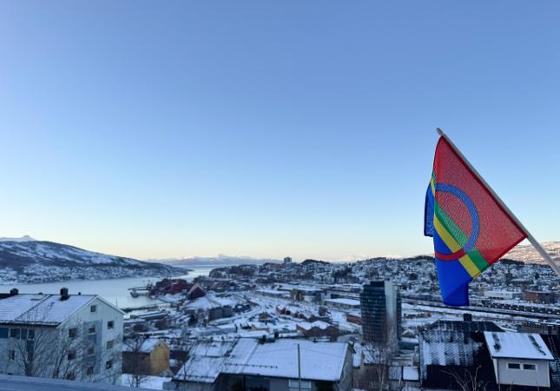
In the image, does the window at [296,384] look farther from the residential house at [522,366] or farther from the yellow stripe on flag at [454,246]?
Result: the yellow stripe on flag at [454,246]

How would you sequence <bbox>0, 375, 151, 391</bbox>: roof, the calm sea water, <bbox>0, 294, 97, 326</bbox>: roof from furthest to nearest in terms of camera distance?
1. the calm sea water
2. <bbox>0, 294, 97, 326</bbox>: roof
3. <bbox>0, 375, 151, 391</bbox>: roof

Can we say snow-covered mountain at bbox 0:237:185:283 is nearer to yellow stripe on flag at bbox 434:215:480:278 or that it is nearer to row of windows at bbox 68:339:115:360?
row of windows at bbox 68:339:115:360

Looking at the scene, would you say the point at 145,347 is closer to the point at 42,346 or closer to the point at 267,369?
the point at 42,346

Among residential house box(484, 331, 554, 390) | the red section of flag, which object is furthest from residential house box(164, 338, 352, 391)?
the red section of flag

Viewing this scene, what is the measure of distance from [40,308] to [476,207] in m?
14.7

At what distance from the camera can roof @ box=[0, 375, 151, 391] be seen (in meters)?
1.36

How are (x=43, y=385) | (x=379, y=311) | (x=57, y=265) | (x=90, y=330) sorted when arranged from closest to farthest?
(x=43, y=385) < (x=90, y=330) < (x=379, y=311) < (x=57, y=265)

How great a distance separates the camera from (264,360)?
496 inches

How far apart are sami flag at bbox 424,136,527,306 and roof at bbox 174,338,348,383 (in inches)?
387

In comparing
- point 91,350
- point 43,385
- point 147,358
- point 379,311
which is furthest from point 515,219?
point 379,311

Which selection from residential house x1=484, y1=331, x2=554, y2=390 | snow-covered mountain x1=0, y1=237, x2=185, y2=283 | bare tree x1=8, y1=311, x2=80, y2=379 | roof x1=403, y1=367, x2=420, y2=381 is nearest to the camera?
residential house x1=484, y1=331, x2=554, y2=390

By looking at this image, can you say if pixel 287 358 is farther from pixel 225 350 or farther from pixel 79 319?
pixel 79 319

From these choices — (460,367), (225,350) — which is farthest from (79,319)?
(460,367)

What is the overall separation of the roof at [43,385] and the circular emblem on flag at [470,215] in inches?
81.3
